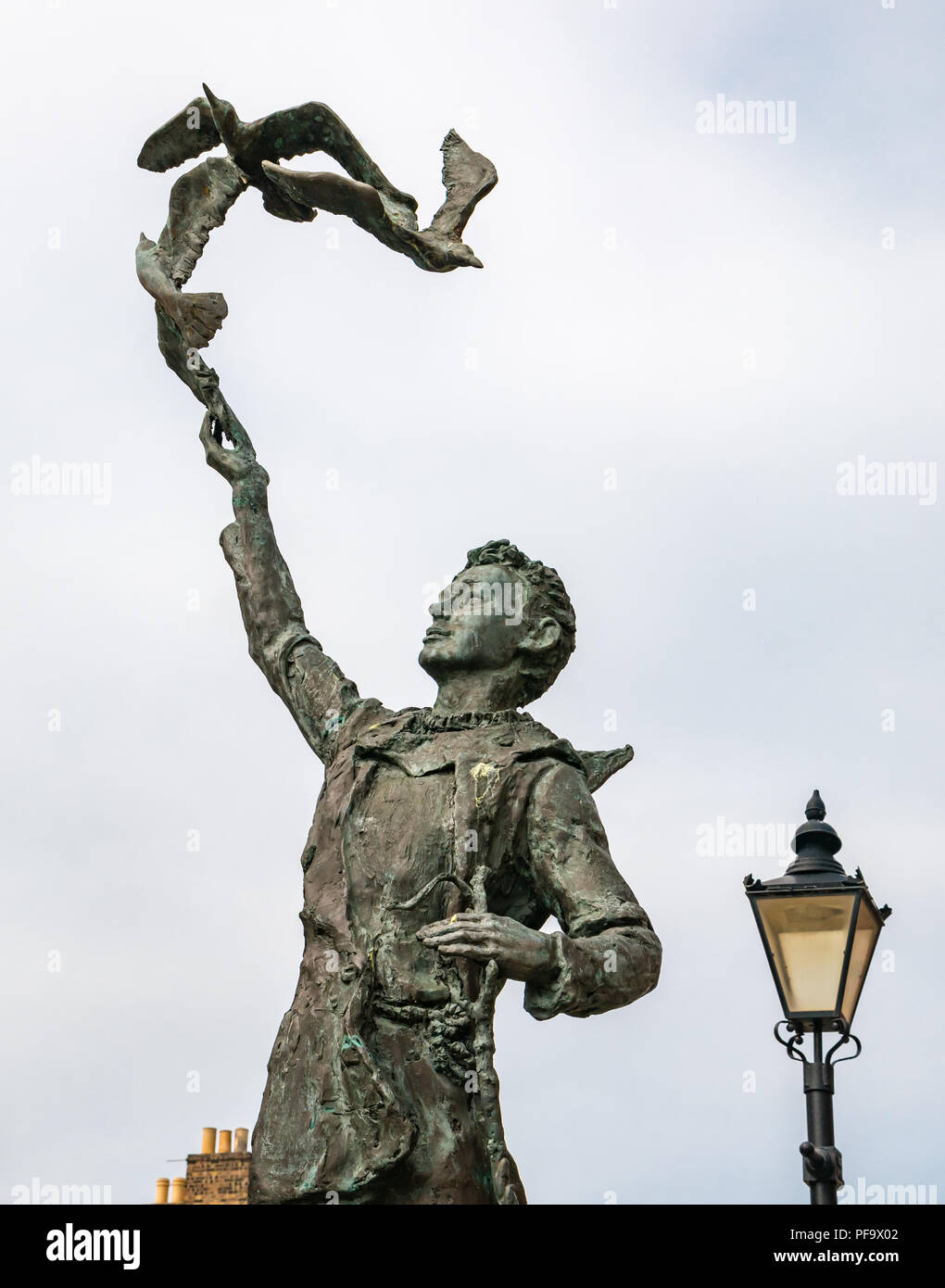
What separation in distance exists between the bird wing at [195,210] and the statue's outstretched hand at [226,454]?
56 centimetres

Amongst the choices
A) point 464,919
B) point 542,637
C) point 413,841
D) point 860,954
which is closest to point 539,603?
point 542,637

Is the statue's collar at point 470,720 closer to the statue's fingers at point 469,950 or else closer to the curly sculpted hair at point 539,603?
the curly sculpted hair at point 539,603

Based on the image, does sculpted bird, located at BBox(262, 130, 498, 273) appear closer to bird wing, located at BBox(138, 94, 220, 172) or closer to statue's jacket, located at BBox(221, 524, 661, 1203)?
bird wing, located at BBox(138, 94, 220, 172)

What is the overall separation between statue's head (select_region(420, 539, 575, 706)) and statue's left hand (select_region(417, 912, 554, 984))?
123cm

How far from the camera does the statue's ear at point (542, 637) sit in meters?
9.95

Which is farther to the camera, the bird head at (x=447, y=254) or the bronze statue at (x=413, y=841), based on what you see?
the bird head at (x=447, y=254)

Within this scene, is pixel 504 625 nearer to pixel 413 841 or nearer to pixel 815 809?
pixel 413 841

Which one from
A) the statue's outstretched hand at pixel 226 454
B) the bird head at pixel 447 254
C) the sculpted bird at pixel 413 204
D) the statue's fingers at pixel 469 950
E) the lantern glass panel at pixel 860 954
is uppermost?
the sculpted bird at pixel 413 204

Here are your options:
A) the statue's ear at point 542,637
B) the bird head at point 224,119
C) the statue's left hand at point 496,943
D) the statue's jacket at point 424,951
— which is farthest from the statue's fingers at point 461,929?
the bird head at point 224,119

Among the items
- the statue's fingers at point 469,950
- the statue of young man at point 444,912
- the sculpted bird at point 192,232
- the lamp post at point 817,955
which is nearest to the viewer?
the statue's fingers at point 469,950

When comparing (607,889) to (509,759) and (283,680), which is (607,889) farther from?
(283,680)

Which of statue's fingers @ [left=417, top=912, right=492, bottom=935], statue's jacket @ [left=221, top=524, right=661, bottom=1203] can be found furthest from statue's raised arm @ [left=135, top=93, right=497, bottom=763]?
statue's fingers @ [left=417, top=912, right=492, bottom=935]

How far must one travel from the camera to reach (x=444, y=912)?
942cm
